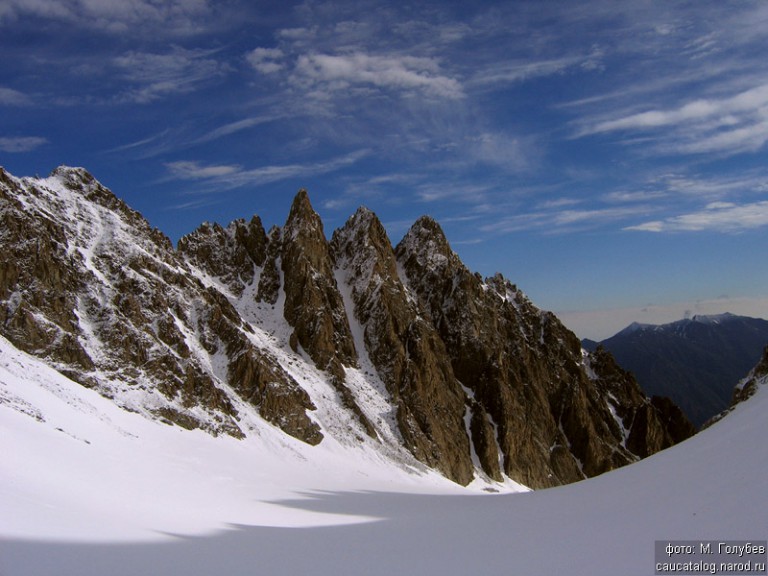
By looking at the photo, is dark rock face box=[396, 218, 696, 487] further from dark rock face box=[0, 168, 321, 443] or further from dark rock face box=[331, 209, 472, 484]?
dark rock face box=[0, 168, 321, 443]

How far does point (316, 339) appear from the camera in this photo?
76.2 meters

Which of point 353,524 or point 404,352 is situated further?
point 404,352

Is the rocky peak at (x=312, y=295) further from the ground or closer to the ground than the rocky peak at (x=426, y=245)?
closer to the ground

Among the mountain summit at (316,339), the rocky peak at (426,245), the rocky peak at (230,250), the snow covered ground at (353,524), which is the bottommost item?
the snow covered ground at (353,524)

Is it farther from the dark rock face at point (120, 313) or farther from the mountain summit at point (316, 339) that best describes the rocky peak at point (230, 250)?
the dark rock face at point (120, 313)

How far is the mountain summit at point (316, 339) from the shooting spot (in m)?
53.5

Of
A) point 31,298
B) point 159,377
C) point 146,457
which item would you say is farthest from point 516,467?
point 31,298

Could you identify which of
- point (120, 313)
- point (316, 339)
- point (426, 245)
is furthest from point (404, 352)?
point (120, 313)

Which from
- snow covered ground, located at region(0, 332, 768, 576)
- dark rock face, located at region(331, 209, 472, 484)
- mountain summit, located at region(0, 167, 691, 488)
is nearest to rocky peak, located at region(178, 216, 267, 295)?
mountain summit, located at region(0, 167, 691, 488)

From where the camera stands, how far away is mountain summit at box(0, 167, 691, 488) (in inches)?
2108

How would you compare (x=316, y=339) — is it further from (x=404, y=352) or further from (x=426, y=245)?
(x=426, y=245)

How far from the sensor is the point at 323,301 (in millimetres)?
81562

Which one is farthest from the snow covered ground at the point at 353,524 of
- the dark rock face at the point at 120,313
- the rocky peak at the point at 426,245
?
the rocky peak at the point at 426,245

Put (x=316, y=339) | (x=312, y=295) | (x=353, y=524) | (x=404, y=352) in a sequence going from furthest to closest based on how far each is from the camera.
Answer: (x=404, y=352) → (x=312, y=295) → (x=316, y=339) → (x=353, y=524)
